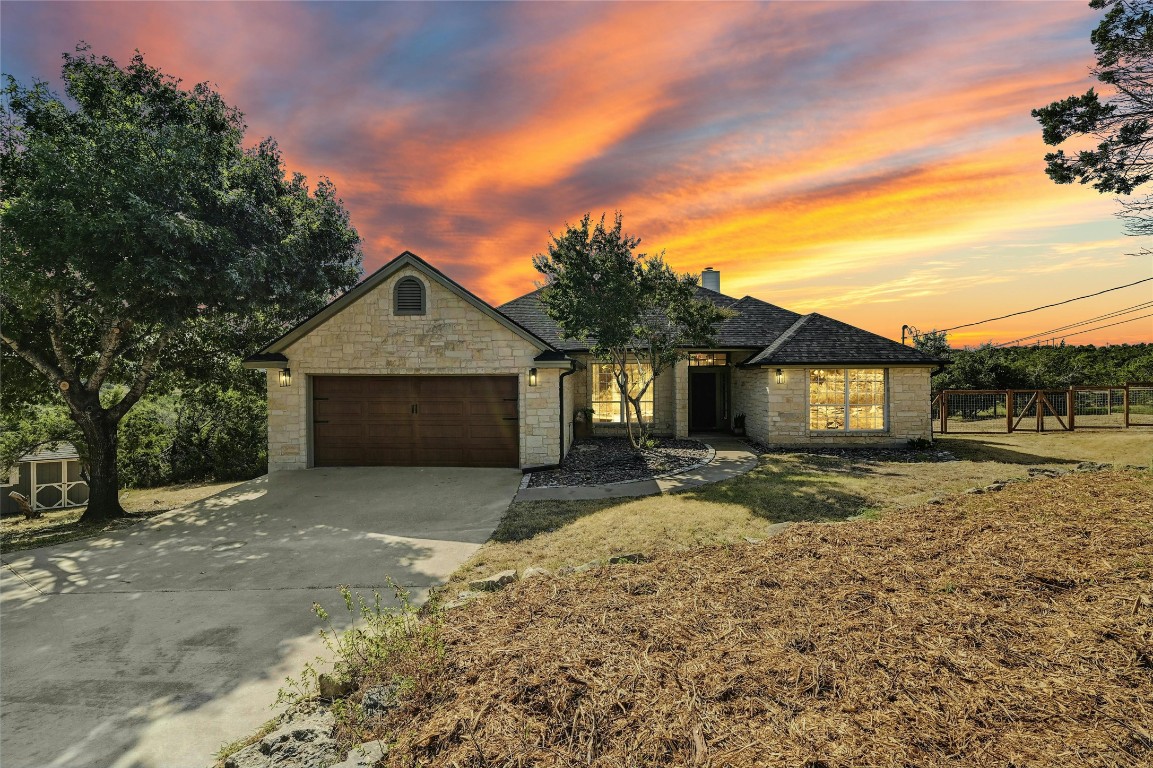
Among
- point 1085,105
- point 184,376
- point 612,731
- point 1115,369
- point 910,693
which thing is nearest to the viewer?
point 612,731

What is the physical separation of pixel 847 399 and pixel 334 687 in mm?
15351

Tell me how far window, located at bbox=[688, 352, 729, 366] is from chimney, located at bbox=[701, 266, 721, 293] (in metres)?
4.95

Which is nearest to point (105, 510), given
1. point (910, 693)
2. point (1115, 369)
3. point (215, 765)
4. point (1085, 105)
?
point (215, 765)

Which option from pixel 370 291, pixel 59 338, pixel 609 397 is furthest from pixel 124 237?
pixel 609 397

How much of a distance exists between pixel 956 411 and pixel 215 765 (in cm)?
2894

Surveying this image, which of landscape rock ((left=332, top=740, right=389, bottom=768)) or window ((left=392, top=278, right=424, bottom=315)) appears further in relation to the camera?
window ((left=392, top=278, right=424, bottom=315))

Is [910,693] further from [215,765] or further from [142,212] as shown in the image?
[142,212]

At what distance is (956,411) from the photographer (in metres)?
23.1

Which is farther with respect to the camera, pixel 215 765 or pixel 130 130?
pixel 130 130

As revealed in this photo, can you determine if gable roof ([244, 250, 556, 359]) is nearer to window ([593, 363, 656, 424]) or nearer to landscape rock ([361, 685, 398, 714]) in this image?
window ([593, 363, 656, 424])

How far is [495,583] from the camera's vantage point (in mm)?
4777

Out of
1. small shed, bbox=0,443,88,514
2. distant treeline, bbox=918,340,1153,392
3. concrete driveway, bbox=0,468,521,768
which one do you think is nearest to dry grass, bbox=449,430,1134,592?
concrete driveway, bbox=0,468,521,768

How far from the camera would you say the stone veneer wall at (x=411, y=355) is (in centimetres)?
1168

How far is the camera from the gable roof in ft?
37.6
